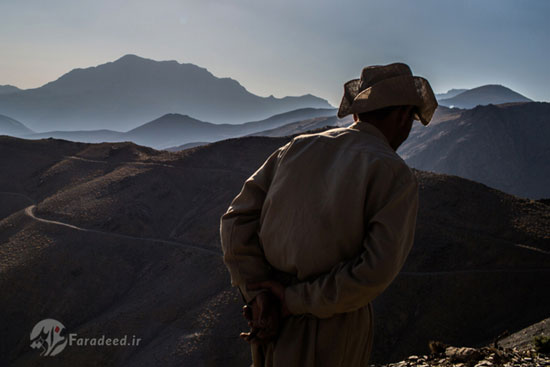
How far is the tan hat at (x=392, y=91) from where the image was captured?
6.88 feet

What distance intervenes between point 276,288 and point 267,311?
12cm

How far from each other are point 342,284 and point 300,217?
370 mm

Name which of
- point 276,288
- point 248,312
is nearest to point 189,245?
point 248,312

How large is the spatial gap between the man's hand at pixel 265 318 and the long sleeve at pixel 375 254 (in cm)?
20

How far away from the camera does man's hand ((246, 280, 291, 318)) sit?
6.72 feet

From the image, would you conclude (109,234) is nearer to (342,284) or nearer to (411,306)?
(411,306)

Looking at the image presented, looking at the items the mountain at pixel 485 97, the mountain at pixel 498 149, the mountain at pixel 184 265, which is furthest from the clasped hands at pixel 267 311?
the mountain at pixel 485 97

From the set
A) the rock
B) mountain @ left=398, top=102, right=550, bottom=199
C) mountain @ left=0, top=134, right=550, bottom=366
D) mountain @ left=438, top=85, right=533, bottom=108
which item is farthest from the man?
mountain @ left=438, top=85, right=533, bottom=108

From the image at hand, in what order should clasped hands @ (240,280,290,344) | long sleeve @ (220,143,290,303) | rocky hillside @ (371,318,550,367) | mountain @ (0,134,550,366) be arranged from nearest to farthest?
1. clasped hands @ (240,280,290,344)
2. long sleeve @ (220,143,290,303)
3. rocky hillside @ (371,318,550,367)
4. mountain @ (0,134,550,366)

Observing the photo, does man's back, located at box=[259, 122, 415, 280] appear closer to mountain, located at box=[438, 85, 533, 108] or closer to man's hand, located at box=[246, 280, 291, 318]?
man's hand, located at box=[246, 280, 291, 318]

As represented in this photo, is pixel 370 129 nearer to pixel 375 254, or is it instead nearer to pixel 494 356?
pixel 375 254

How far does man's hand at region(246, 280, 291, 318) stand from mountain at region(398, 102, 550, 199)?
5455 cm

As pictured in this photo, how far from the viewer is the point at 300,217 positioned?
1.97m

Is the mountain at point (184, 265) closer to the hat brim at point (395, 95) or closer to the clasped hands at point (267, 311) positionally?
the clasped hands at point (267, 311)
